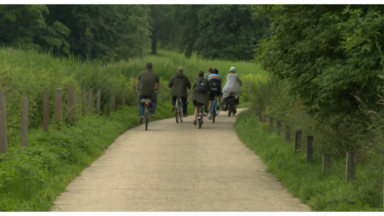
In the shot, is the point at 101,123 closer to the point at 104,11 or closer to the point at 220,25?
the point at 104,11

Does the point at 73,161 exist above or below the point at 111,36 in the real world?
below

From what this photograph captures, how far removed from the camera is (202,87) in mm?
20359

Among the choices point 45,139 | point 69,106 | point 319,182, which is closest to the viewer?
point 319,182

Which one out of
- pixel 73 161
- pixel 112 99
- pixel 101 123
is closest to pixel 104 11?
pixel 112 99

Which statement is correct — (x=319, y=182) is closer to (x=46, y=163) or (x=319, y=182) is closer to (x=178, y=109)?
(x=46, y=163)

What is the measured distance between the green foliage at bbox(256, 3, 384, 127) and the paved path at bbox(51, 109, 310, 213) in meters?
1.59

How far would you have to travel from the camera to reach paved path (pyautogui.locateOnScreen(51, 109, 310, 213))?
25.4 feet

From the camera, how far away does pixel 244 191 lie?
8.84 m

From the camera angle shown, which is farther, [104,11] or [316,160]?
[104,11]

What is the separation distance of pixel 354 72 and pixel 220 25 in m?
61.1

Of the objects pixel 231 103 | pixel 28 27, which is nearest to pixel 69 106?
pixel 231 103

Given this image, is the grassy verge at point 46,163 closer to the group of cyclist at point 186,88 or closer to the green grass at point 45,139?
the green grass at point 45,139

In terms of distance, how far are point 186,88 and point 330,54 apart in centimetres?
1188

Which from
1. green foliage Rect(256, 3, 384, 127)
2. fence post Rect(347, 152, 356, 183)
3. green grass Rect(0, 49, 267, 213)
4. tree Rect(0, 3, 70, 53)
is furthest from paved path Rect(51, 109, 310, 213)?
tree Rect(0, 3, 70, 53)
